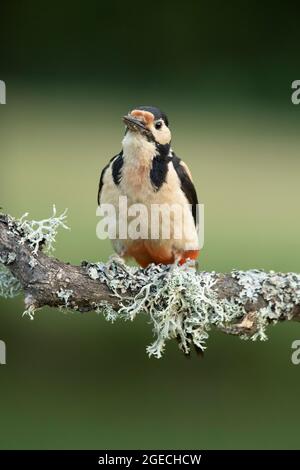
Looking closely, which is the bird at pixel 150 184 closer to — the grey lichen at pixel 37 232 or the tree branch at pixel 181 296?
the tree branch at pixel 181 296

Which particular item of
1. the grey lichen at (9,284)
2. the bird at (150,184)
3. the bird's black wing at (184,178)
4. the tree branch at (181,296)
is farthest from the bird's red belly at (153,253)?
the grey lichen at (9,284)

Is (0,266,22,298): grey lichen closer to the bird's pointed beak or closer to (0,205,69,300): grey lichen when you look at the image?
(0,205,69,300): grey lichen

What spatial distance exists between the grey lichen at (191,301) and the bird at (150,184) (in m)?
0.37

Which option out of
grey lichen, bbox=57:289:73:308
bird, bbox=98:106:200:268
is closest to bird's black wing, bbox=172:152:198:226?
bird, bbox=98:106:200:268

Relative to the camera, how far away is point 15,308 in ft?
10.9

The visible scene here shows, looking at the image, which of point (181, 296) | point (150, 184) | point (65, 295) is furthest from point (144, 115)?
point (65, 295)

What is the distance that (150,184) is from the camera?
277cm

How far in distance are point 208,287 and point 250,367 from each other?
32.4 inches

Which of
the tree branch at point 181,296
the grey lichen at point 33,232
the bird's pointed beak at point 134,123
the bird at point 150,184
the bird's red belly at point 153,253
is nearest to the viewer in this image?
the grey lichen at point 33,232

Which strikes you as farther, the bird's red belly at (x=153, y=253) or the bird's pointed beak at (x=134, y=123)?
the bird's red belly at (x=153, y=253)

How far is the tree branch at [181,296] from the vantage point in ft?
7.39

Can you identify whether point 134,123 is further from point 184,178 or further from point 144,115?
point 184,178

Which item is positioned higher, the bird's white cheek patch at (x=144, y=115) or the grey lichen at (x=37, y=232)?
the bird's white cheek patch at (x=144, y=115)

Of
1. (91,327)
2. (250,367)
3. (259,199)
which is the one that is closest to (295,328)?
(250,367)
